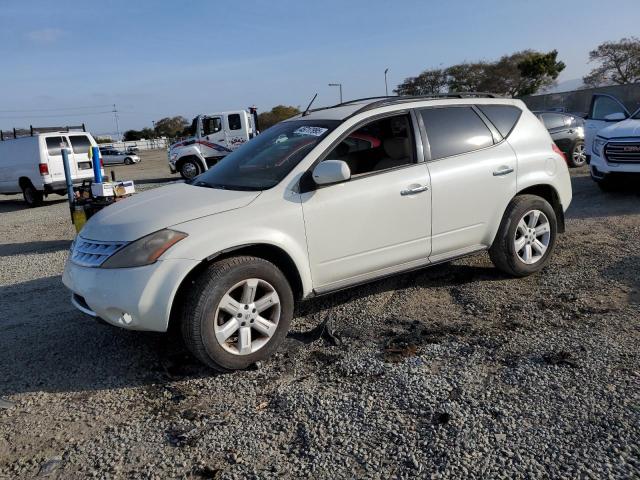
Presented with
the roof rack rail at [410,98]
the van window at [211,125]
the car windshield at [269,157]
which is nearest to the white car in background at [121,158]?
the van window at [211,125]

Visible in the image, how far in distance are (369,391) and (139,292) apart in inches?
59.7

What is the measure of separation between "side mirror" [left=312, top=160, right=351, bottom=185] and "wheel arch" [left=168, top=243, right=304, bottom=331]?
0.57 meters

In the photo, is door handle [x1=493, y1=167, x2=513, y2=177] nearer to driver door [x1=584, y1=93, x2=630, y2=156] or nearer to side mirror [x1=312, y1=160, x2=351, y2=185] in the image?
side mirror [x1=312, y1=160, x2=351, y2=185]

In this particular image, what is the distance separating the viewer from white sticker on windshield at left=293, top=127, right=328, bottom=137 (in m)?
4.22

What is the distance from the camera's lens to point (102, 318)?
3518 millimetres

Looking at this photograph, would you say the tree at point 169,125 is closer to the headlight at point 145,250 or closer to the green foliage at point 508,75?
the green foliage at point 508,75

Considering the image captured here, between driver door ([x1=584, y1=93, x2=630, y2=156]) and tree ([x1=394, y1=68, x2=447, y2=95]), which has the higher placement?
tree ([x1=394, y1=68, x2=447, y2=95])

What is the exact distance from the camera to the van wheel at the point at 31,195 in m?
14.8

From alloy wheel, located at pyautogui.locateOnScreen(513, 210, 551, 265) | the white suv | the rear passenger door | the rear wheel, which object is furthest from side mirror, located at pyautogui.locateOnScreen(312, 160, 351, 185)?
the rear wheel

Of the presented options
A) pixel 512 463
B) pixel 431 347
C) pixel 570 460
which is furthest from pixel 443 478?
pixel 431 347

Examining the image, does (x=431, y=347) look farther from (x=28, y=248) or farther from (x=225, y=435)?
(x=28, y=248)

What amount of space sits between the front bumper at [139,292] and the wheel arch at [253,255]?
117 millimetres

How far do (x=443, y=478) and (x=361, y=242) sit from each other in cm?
194

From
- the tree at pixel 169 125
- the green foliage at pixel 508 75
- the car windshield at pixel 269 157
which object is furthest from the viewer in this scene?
the tree at pixel 169 125
